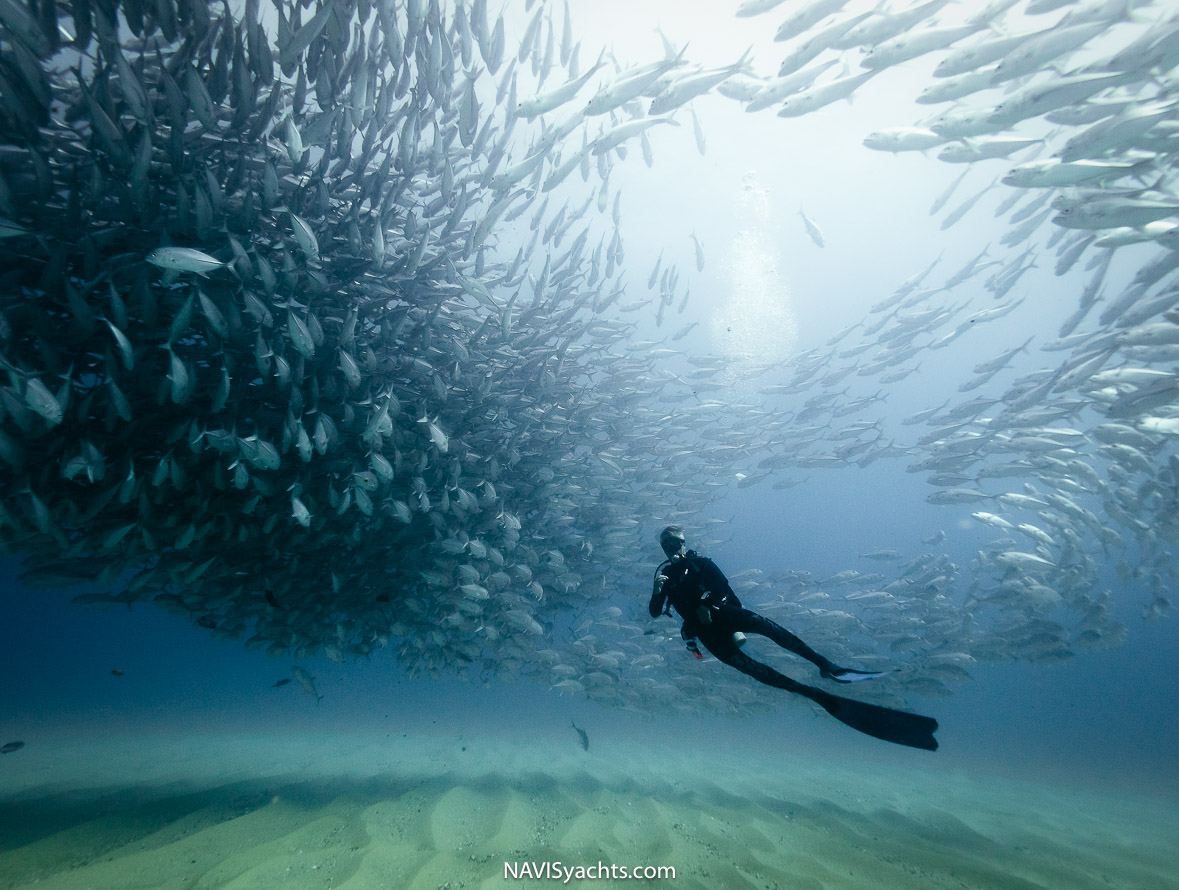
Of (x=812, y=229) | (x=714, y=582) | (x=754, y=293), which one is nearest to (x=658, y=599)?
(x=714, y=582)

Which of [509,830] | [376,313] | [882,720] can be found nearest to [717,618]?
[882,720]

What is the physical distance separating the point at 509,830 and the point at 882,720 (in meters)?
4.22

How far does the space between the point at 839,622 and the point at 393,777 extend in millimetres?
9990

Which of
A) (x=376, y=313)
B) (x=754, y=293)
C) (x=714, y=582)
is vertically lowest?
(x=714, y=582)

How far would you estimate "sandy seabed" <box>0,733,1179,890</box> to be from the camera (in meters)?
4.04

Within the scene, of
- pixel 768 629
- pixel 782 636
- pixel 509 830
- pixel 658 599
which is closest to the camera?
pixel 768 629

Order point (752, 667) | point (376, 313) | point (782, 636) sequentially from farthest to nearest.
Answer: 1. point (376, 313)
2. point (782, 636)
3. point (752, 667)

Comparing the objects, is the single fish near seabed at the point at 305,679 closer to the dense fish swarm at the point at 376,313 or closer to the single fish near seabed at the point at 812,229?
the dense fish swarm at the point at 376,313

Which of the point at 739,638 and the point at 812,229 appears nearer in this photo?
the point at 739,638

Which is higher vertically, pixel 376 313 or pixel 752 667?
pixel 376 313

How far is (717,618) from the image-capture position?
424cm

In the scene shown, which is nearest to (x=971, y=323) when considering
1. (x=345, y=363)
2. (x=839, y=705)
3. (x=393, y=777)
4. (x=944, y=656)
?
(x=944, y=656)

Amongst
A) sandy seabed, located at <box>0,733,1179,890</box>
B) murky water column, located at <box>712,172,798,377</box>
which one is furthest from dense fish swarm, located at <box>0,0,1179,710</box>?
murky water column, located at <box>712,172,798,377</box>

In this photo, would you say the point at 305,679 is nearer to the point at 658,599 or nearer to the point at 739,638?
the point at 658,599
